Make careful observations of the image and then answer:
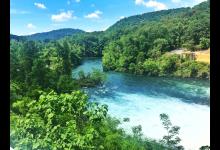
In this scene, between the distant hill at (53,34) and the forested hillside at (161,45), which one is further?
the distant hill at (53,34)

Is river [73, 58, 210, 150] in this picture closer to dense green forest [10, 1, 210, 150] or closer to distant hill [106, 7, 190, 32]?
dense green forest [10, 1, 210, 150]

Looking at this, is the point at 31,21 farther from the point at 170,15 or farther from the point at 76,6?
the point at 170,15

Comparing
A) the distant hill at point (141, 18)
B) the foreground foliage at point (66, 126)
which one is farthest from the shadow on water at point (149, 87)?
the distant hill at point (141, 18)

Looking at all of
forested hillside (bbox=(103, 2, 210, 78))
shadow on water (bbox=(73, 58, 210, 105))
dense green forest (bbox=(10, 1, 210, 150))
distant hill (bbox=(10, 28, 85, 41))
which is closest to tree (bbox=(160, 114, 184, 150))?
dense green forest (bbox=(10, 1, 210, 150))

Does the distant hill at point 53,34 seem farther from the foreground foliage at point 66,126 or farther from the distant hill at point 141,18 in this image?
the foreground foliage at point 66,126

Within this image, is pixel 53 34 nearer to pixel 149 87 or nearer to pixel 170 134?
pixel 149 87

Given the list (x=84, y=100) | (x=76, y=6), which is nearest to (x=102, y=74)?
(x=84, y=100)
